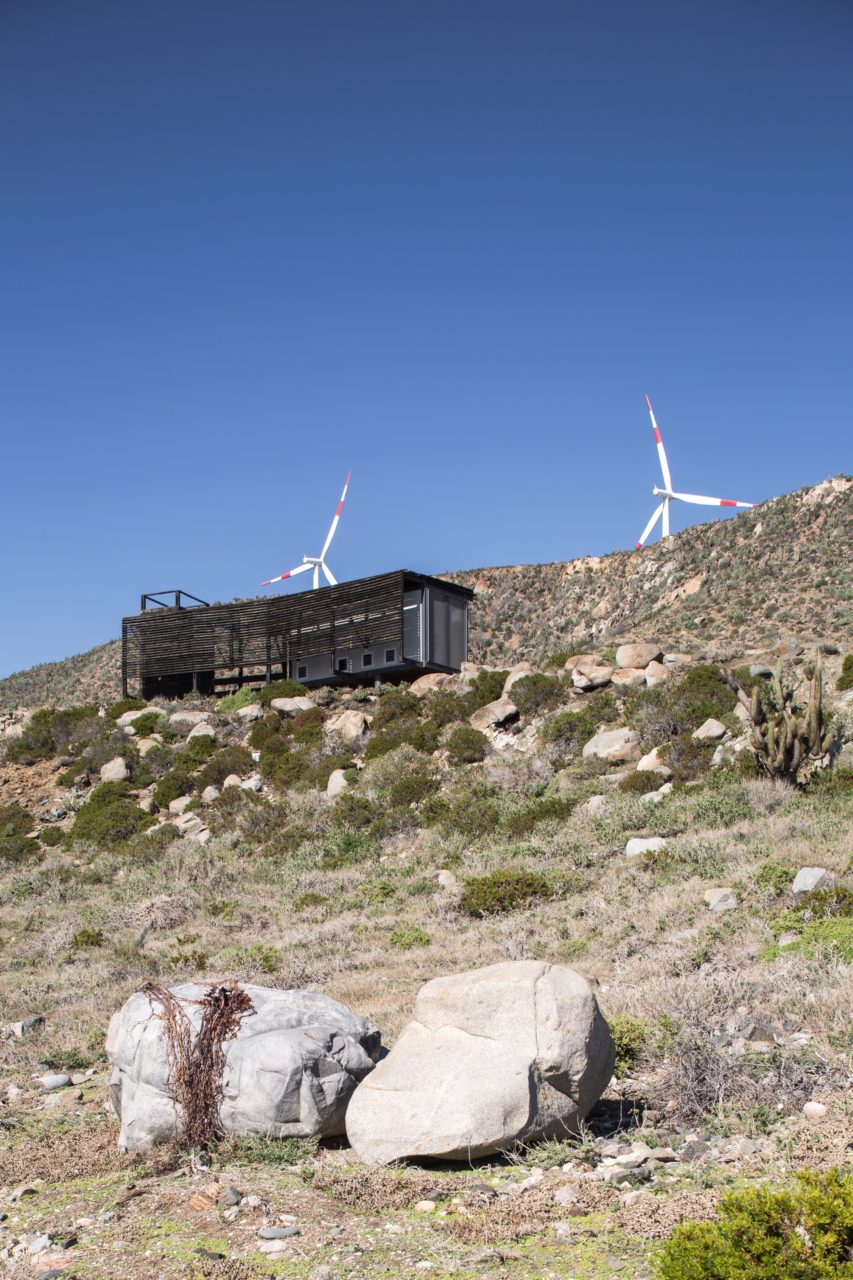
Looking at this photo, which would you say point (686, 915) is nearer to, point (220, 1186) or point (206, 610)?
point (220, 1186)

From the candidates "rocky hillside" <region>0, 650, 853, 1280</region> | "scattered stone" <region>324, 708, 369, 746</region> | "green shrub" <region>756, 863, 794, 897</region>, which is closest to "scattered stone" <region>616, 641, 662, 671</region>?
"rocky hillside" <region>0, 650, 853, 1280</region>

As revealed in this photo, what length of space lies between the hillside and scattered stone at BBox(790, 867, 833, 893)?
1747 centimetres

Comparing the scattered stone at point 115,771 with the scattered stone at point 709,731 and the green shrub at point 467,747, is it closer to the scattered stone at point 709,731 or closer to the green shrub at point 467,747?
the green shrub at point 467,747

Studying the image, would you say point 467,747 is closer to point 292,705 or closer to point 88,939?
point 292,705

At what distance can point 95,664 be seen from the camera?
78188 mm

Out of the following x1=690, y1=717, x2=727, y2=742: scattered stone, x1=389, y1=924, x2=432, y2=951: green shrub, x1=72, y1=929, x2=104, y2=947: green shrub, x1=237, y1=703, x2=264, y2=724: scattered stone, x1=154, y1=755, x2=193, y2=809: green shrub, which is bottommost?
x1=72, y1=929, x2=104, y2=947: green shrub

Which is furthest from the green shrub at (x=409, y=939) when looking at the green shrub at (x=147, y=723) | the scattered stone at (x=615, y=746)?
the green shrub at (x=147, y=723)

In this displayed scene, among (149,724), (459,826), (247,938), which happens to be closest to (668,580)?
(149,724)

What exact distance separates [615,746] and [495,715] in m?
5.34

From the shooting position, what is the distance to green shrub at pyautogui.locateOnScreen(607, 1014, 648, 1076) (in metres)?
8.27

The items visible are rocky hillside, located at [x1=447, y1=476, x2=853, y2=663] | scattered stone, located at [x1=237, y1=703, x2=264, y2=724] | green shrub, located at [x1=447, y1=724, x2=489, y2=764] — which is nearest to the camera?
green shrub, located at [x1=447, y1=724, x2=489, y2=764]

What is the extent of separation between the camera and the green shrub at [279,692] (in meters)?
36.0

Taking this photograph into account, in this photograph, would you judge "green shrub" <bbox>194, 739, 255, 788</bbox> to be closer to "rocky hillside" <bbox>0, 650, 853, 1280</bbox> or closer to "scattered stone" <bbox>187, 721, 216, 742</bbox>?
"rocky hillside" <bbox>0, 650, 853, 1280</bbox>

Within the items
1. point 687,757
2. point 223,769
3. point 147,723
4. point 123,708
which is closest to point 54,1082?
point 687,757
